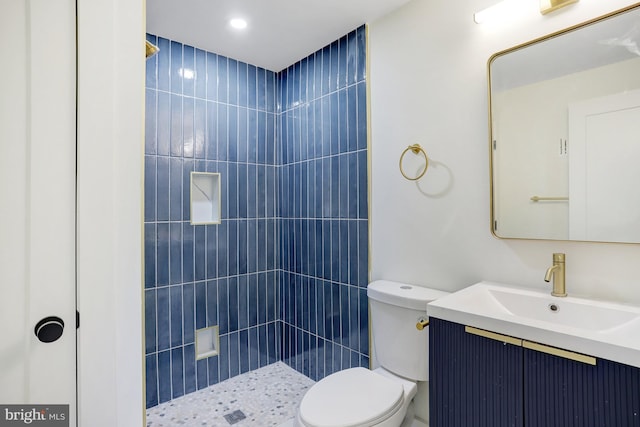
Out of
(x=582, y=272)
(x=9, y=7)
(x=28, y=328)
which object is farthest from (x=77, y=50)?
(x=582, y=272)

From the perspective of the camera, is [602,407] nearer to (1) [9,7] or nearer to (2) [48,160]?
(2) [48,160]

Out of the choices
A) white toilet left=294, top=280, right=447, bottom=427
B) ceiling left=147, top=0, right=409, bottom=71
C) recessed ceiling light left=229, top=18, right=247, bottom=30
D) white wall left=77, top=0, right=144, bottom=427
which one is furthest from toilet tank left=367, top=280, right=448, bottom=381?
recessed ceiling light left=229, top=18, right=247, bottom=30

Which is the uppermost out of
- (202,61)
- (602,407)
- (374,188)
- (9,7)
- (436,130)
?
(202,61)

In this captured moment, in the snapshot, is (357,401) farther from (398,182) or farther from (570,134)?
(570,134)

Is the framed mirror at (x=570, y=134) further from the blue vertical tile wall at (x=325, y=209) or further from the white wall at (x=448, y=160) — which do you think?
the blue vertical tile wall at (x=325, y=209)

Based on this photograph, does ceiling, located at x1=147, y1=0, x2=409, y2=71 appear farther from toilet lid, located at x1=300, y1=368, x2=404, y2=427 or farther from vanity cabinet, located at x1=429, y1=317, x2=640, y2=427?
toilet lid, located at x1=300, y1=368, x2=404, y2=427

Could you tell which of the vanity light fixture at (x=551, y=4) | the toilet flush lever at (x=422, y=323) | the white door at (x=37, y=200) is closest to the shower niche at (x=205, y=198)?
the white door at (x=37, y=200)

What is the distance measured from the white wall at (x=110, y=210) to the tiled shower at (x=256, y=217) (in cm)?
109

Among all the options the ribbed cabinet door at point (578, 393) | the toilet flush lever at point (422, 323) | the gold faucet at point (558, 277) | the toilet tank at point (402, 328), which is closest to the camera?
the ribbed cabinet door at point (578, 393)

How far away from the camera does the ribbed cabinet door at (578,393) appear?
87 centimetres

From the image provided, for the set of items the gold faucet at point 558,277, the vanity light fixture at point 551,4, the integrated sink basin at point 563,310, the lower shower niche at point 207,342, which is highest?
the vanity light fixture at point 551,4

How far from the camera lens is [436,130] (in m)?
1.71

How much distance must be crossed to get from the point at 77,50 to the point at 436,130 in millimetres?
1459

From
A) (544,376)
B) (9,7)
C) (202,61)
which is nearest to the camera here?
(9,7)
